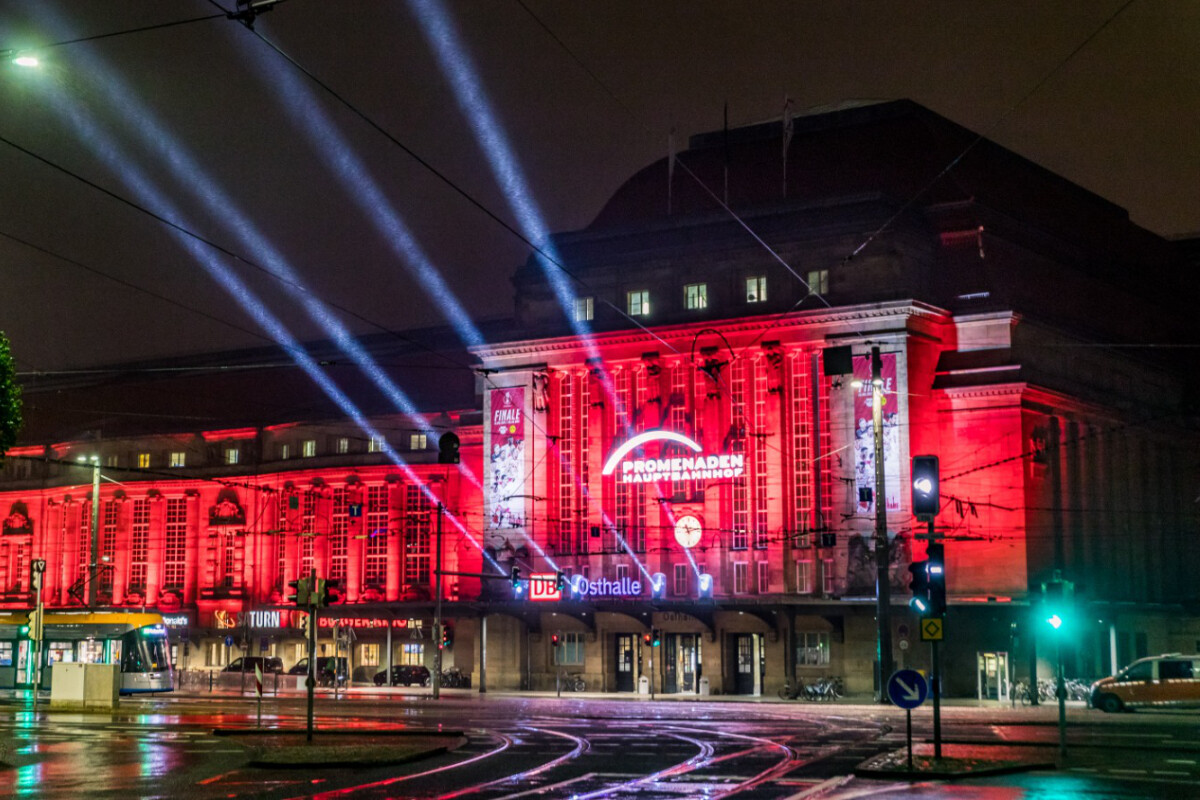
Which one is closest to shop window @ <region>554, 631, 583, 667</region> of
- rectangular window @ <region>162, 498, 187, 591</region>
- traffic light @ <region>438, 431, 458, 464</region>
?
traffic light @ <region>438, 431, 458, 464</region>

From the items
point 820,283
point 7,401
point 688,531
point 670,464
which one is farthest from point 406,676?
point 7,401

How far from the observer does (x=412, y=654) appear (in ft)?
280

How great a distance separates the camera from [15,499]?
104 metres

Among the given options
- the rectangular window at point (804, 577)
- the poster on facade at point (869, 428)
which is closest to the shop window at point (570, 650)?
the rectangular window at point (804, 577)

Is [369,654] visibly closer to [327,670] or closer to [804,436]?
[327,670]

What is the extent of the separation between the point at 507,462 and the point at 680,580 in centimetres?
1091

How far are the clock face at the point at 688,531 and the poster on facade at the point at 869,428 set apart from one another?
797 centimetres

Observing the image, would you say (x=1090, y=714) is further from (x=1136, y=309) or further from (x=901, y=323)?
(x=1136, y=309)

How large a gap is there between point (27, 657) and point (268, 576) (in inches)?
1232

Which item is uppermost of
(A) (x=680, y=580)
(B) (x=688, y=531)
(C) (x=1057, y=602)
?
(B) (x=688, y=531)

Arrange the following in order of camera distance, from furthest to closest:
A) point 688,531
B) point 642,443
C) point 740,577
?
1. point 642,443
2. point 688,531
3. point 740,577

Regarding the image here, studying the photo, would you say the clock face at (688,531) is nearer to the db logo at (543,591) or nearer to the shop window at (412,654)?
the db logo at (543,591)

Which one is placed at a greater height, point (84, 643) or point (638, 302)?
A: point (638, 302)

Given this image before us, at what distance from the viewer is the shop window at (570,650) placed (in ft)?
237
